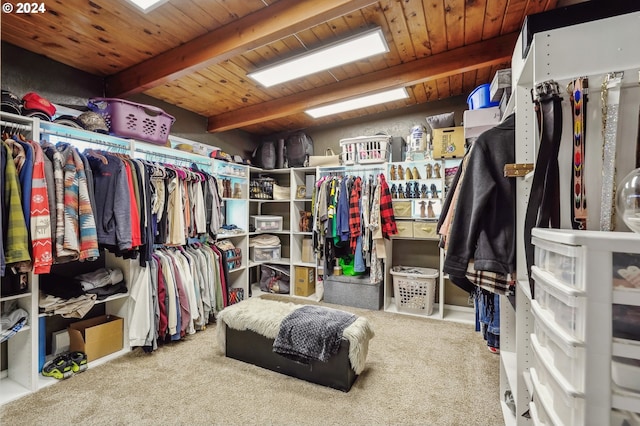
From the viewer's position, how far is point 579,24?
0.98m

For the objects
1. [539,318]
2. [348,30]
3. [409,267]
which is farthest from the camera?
[409,267]

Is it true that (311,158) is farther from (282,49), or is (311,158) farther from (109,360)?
(109,360)

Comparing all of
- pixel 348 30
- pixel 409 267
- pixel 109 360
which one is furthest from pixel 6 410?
pixel 409 267

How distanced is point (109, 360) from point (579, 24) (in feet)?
11.3

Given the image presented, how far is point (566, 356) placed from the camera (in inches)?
27.7

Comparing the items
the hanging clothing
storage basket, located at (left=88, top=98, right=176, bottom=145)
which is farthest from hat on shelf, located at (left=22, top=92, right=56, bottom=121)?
the hanging clothing

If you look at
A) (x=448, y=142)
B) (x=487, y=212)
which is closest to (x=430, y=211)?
(x=448, y=142)

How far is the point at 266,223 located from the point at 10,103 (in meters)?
2.86

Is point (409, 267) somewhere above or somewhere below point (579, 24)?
below

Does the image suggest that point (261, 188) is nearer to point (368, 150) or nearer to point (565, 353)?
point (368, 150)

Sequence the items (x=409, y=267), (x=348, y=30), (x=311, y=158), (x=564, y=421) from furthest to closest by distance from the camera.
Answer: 1. (x=311, y=158)
2. (x=409, y=267)
3. (x=348, y=30)
4. (x=564, y=421)

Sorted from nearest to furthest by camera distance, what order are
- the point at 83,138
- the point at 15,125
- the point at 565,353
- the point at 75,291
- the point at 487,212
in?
the point at 565,353, the point at 487,212, the point at 15,125, the point at 75,291, the point at 83,138

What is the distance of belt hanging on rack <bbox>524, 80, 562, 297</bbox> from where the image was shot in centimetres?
96

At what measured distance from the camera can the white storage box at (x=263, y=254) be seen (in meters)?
4.26
